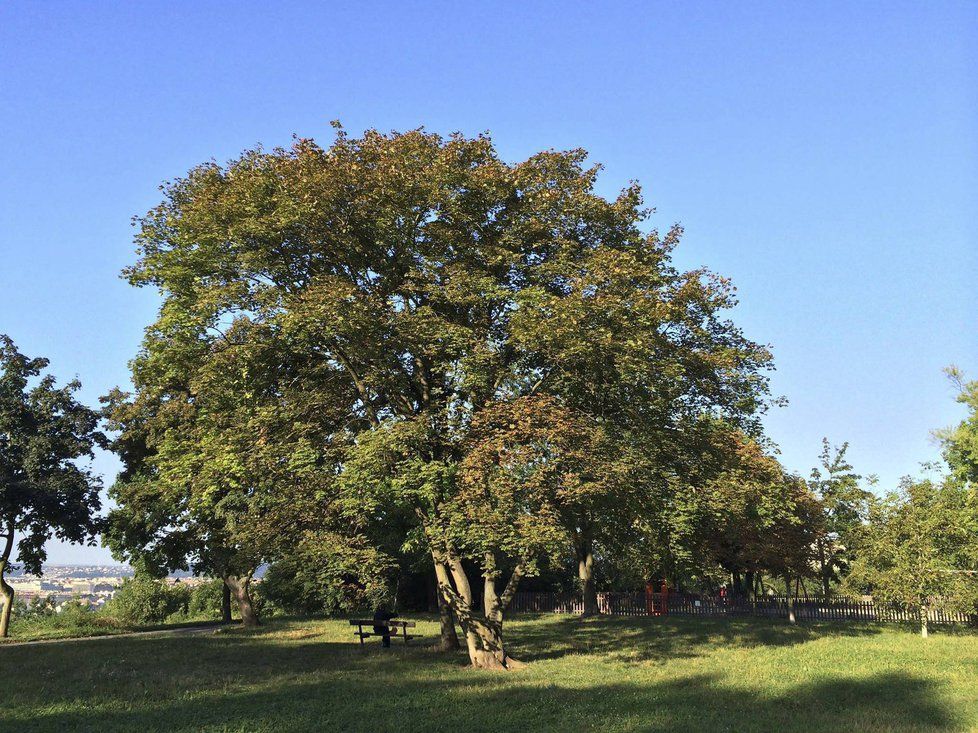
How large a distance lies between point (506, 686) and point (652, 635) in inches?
556

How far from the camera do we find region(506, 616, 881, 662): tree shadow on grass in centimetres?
2228

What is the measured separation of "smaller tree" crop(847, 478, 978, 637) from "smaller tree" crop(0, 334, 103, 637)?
107ft

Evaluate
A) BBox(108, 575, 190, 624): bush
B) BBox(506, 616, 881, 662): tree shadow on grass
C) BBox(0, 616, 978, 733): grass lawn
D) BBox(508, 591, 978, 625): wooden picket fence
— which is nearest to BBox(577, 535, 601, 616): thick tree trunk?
BBox(506, 616, 881, 662): tree shadow on grass

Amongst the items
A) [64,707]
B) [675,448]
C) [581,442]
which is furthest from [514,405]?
[64,707]

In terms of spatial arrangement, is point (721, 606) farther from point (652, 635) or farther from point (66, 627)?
point (66, 627)

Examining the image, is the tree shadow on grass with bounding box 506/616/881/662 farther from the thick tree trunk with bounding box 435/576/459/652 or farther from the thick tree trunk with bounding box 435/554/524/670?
the thick tree trunk with bounding box 435/554/524/670

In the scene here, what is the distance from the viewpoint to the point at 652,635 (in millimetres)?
27594

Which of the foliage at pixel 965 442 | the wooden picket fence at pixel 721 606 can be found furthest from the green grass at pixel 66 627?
the foliage at pixel 965 442

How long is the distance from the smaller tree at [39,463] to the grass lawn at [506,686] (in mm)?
6630

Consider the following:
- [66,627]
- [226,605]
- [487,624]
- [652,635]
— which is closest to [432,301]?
[487,624]

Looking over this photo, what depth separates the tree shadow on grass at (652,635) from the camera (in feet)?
73.1

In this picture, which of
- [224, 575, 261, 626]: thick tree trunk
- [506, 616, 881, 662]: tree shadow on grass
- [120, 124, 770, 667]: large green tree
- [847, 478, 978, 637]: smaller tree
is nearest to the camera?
[120, 124, 770, 667]: large green tree

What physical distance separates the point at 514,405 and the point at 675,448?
18.0 ft

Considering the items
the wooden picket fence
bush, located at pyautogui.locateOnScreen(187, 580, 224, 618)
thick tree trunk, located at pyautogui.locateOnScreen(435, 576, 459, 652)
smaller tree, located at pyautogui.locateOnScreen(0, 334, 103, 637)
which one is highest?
smaller tree, located at pyautogui.locateOnScreen(0, 334, 103, 637)
